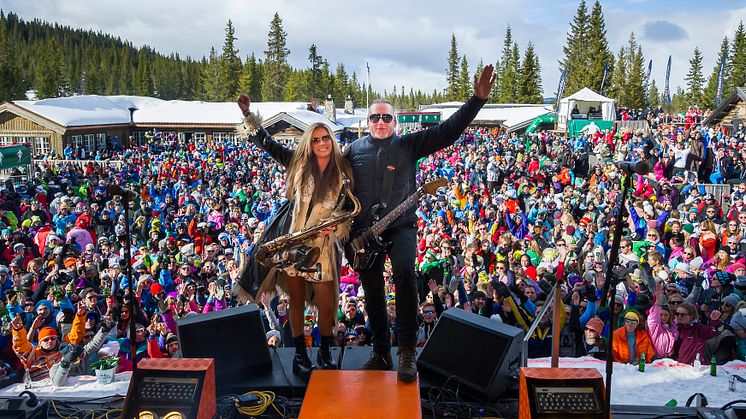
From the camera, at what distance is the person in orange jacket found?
14.6 ft

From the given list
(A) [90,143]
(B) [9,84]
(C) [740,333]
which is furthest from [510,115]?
(B) [9,84]

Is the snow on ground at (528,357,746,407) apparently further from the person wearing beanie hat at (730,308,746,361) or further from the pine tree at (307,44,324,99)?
the pine tree at (307,44,324,99)

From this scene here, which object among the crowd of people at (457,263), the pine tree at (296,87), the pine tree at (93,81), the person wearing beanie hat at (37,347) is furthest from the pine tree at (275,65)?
the person wearing beanie hat at (37,347)

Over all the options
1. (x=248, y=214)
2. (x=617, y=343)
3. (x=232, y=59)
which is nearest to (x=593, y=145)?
(x=248, y=214)

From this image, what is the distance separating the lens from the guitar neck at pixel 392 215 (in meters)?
2.96

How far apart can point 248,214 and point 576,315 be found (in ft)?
31.2

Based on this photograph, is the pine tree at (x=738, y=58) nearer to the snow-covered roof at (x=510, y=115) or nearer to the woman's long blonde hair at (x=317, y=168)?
the snow-covered roof at (x=510, y=115)

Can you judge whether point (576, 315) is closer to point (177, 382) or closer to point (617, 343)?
point (617, 343)

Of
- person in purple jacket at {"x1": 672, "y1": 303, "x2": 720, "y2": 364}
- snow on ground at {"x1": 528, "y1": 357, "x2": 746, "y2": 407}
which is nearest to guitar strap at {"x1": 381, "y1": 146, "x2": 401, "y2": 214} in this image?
snow on ground at {"x1": 528, "y1": 357, "x2": 746, "y2": 407}

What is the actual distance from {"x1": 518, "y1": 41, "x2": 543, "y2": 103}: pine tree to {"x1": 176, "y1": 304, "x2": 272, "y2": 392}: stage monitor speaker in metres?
57.4

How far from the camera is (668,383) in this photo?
3.50 metres

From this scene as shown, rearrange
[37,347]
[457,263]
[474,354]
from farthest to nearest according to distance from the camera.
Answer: [457,263] < [37,347] < [474,354]

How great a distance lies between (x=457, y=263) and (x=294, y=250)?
17.4 feet

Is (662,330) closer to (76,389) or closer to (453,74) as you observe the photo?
(76,389)
